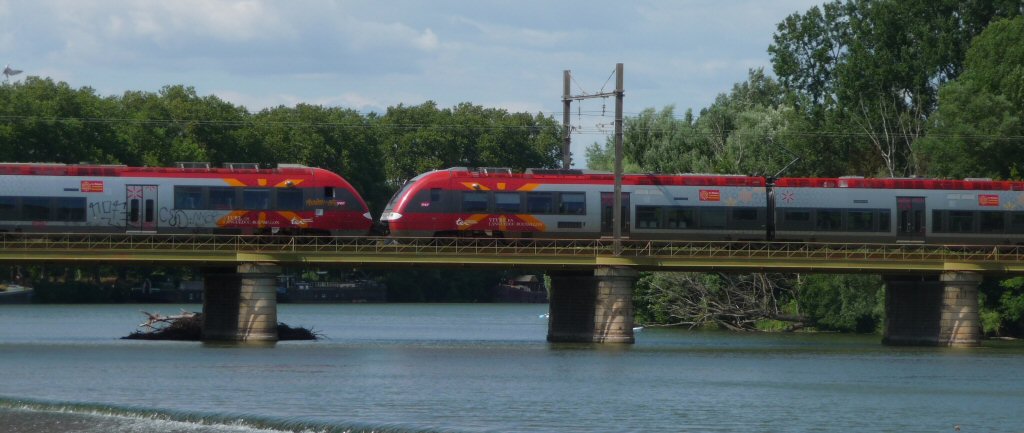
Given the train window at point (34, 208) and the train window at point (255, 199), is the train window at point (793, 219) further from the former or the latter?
the train window at point (34, 208)

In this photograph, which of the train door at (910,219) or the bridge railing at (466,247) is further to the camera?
the train door at (910,219)

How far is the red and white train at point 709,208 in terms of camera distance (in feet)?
254

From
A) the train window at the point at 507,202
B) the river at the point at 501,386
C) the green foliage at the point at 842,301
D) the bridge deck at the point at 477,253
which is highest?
the train window at the point at 507,202

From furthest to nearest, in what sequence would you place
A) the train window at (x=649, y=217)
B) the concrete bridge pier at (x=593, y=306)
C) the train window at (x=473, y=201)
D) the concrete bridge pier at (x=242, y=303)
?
the train window at (x=649, y=217), the train window at (x=473, y=201), the concrete bridge pier at (x=593, y=306), the concrete bridge pier at (x=242, y=303)

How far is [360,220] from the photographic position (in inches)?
3073

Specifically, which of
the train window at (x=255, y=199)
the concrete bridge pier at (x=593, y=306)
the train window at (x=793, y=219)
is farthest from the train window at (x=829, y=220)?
the train window at (x=255, y=199)

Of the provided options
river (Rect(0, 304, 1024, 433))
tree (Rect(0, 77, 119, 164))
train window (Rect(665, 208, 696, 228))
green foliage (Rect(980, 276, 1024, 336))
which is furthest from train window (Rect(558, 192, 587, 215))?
tree (Rect(0, 77, 119, 164))

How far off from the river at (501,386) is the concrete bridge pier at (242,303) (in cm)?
160

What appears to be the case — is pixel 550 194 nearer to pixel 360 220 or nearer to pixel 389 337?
pixel 360 220

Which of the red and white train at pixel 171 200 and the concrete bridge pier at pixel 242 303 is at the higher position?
the red and white train at pixel 171 200

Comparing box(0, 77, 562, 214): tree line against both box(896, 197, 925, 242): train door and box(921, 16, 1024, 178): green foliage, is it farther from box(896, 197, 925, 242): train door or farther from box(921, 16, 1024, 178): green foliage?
box(896, 197, 925, 242): train door

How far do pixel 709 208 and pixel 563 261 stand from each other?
336 inches

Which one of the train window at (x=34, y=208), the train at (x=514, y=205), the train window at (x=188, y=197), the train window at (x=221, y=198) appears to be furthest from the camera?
the train window at (x=221, y=198)

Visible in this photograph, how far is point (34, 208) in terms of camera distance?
74562 millimetres
